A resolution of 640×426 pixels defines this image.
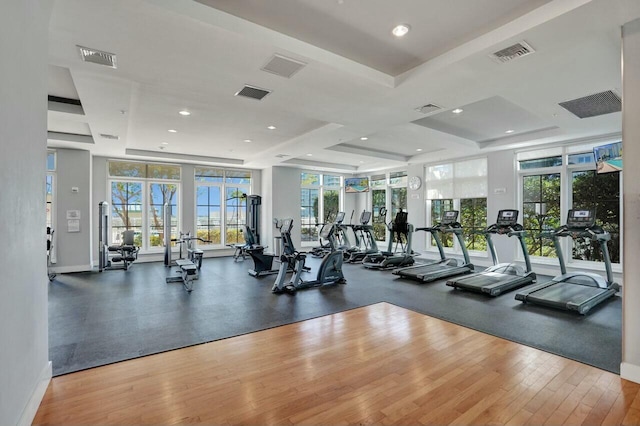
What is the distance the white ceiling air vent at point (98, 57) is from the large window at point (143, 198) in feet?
18.9

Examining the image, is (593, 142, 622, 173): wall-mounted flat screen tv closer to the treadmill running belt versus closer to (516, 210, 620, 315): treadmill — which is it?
(516, 210, 620, 315): treadmill

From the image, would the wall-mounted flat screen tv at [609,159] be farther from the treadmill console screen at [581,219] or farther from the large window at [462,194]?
the large window at [462,194]

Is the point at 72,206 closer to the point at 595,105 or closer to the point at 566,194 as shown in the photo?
the point at 595,105

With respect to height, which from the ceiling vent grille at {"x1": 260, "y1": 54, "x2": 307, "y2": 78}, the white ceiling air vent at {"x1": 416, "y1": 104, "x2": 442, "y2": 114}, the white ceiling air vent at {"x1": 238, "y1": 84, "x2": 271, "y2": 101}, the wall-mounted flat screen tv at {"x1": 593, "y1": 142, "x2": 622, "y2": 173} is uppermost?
the white ceiling air vent at {"x1": 238, "y1": 84, "x2": 271, "y2": 101}

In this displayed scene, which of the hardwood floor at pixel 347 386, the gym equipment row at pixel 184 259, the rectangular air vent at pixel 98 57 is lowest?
the hardwood floor at pixel 347 386

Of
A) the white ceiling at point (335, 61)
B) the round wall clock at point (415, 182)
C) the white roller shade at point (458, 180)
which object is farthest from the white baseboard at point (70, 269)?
the white roller shade at point (458, 180)

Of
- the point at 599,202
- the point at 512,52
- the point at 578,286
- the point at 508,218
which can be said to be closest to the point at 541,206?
the point at 599,202

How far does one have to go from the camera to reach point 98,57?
3189mm

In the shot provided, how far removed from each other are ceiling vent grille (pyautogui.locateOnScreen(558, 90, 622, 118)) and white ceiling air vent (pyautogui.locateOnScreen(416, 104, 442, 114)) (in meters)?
1.90

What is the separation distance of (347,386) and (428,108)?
392 centimetres

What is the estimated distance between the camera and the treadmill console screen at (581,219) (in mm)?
5160

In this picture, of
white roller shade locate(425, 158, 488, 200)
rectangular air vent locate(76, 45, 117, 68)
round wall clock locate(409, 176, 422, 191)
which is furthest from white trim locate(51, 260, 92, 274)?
white roller shade locate(425, 158, 488, 200)

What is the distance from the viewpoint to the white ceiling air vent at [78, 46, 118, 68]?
3056 mm

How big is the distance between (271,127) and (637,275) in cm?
574
